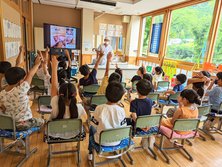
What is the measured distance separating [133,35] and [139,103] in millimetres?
6446

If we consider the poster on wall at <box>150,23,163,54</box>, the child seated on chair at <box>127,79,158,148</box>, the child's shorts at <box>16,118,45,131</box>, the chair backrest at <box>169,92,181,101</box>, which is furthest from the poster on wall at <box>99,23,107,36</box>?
the child's shorts at <box>16,118,45,131</box>

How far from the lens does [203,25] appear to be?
15.8ft

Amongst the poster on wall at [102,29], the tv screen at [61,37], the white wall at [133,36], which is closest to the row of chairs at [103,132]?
the tv screen at [61,37]

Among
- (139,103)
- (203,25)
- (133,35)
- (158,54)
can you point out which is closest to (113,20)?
(133,35)

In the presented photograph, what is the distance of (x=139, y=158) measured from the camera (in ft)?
6.94

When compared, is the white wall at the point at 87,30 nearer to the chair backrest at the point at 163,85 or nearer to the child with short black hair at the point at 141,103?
the chair backrest at the point at 163,85

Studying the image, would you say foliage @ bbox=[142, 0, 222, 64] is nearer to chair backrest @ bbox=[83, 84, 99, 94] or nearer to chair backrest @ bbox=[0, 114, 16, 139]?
chair backrest @ bbox=[83, 84, 99, 94]

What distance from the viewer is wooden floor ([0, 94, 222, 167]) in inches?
74.8

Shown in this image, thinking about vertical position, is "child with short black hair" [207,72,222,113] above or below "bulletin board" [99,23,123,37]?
below

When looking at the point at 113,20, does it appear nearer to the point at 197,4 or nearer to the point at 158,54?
the point at 158,54

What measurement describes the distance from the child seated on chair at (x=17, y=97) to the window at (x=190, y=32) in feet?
15.4

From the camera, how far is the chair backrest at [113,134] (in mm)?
1495

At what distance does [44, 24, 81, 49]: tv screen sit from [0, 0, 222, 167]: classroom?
1.26ft

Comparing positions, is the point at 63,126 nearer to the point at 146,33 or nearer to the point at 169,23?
the point at 169,23
